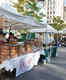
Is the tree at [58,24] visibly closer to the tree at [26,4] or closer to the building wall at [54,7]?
the tree at [26,4]

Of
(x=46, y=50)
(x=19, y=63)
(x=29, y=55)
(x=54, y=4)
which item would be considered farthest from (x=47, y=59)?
(x=54, y=4)

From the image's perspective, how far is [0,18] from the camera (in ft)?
11.5

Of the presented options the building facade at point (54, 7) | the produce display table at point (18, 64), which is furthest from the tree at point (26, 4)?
the building facade at point (54, 7)

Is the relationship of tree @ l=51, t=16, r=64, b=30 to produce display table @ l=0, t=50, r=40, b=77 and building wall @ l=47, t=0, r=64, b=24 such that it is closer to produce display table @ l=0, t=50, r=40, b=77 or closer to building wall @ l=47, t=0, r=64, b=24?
produce display table @ l=0, t=50, r=40, b=77

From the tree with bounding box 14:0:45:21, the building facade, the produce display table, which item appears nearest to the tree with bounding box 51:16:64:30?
the tree with bounding box 14:0:45:21

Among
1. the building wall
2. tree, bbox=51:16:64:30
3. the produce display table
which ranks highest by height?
the building wall

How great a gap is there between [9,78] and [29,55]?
1.11m

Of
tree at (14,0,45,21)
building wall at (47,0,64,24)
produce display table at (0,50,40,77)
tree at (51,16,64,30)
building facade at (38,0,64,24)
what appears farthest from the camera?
building wall at (47,0,64,24)

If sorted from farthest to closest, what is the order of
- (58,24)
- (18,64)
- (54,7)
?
(54,7) < (58,24) < (18,64)

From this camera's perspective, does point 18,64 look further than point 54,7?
No

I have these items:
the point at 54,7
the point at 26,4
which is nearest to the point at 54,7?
the point at 54,7

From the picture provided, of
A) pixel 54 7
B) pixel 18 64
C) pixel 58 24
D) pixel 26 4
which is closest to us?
pixel 18 64

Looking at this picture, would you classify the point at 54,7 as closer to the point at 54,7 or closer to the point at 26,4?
the point at 54,7

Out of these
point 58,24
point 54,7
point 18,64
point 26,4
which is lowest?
point 18,64
